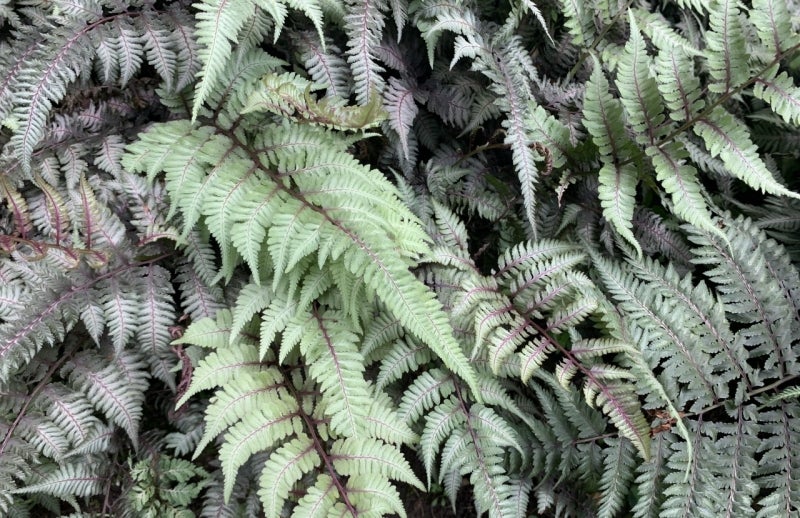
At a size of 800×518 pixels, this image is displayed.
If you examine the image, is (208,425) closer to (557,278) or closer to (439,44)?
(557,278)

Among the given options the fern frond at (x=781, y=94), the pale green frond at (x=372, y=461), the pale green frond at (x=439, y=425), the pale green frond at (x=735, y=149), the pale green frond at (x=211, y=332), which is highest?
the fern frond at (x=781, y=94)

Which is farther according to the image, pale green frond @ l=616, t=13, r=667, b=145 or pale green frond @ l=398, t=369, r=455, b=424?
pale green frond @ l=398, t=369, r=455, b=424

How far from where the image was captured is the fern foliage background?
8.00 ft

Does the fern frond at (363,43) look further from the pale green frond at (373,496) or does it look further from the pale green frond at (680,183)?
the pale green frond at (373,496)

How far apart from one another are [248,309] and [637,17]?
2487 mm

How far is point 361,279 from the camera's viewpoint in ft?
8.00

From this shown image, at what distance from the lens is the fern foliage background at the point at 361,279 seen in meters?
2.44

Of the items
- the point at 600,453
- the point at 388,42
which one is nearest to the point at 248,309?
the point at 388,42

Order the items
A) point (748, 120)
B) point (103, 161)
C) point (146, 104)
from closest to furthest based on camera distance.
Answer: point (103, 161) < point (146, 104) < point (748, 120)

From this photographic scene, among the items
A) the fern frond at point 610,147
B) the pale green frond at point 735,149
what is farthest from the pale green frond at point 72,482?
the pale green frond at point 735,149

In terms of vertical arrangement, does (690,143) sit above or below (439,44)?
below

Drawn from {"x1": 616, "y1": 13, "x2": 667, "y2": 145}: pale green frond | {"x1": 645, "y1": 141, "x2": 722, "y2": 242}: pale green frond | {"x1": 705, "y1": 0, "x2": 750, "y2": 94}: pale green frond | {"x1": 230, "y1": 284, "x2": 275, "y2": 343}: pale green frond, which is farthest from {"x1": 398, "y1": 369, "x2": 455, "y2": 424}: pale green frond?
{"x1": 705, "y1": 0, "x2": 750, "y2": 94}: pale green frond

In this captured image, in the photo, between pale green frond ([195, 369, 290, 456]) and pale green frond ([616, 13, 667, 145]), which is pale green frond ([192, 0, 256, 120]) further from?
pale green frond ([616, 13, 667, 145])

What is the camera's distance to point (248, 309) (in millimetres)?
2553
